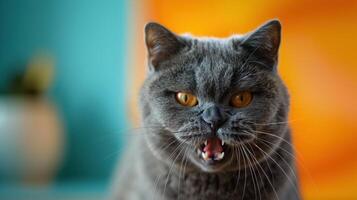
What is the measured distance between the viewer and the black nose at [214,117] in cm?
106

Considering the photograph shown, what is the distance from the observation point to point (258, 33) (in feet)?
3.84


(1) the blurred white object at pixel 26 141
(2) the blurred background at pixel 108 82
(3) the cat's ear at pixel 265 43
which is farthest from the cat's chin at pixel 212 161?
(1) the blurred white object at pixel 26 141

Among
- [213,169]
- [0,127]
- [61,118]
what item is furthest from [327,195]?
[0,127]

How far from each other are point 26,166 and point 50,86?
1.52 feet

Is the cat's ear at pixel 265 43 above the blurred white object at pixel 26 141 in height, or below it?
above

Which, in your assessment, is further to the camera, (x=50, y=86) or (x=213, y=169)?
→ (x=50, y=86)

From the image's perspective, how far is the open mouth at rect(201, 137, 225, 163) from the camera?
43.4 inches

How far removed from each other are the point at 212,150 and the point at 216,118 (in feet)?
0.30

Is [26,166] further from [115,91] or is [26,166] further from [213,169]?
[213,169]

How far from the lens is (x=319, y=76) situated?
6.64ft

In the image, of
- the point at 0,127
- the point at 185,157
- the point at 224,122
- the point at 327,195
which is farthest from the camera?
the point at 0,127

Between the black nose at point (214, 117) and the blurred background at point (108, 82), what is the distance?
0.77 metres

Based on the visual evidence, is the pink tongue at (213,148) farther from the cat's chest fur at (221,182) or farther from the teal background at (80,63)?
the teal background at (80,63)

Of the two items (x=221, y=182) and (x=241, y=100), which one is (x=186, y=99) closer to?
(x=241, y=100)
